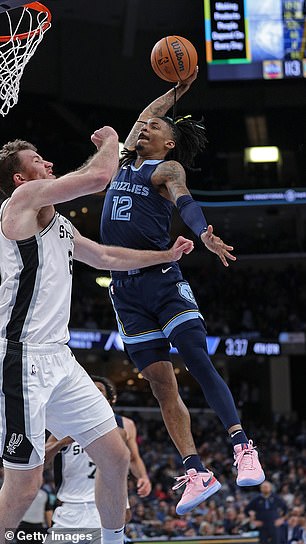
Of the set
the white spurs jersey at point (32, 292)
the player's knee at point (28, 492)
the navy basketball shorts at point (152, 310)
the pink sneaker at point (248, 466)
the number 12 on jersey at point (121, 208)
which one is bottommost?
the pink sneaker at point (248, 466)

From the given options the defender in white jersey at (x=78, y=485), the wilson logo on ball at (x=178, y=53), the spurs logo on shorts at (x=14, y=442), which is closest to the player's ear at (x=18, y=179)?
the spurs logo on shorts at (x=14, y=442)

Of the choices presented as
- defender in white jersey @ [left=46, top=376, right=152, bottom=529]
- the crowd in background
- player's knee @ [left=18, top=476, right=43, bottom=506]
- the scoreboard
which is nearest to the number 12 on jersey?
player's knee @ [left=18, top=476, right=43, bottom=506]

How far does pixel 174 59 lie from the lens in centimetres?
622

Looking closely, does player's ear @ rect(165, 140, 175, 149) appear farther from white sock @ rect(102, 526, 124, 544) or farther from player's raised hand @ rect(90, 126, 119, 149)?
white sock @ rect(102, 526, 124, 544)

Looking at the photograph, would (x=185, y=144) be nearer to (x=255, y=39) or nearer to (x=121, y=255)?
(x=121, y=255)

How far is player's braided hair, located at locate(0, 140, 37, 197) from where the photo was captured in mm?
5215

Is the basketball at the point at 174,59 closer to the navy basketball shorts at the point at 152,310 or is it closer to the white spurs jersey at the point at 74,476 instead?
the navy basketball shorts at the point at 152,310

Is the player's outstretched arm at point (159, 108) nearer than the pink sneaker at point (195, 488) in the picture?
No

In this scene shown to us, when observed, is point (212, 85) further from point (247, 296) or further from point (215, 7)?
point (247, 296)

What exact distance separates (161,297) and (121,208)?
676 millimetres

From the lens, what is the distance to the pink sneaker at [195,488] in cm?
527

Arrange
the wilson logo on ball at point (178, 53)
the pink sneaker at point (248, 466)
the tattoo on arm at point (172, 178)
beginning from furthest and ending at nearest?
1. the wilson logo on ball at point (178, 53)
2. the tattoo on arm at point (172, 178)
3. the pink sneaker at point (248, 466)

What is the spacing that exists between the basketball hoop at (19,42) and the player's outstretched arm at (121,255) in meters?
1.27

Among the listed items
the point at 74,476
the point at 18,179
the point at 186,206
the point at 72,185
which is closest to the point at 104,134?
the point at 72,185
